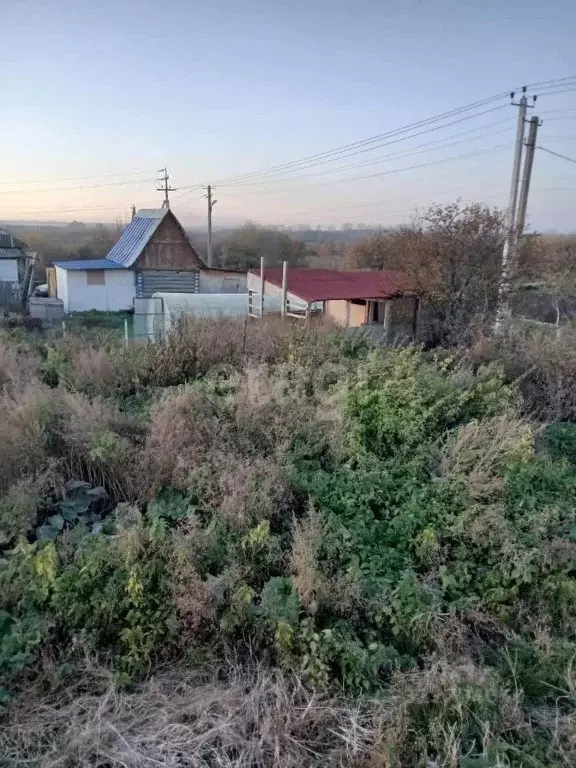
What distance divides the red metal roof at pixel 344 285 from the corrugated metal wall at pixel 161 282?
668 centimetres

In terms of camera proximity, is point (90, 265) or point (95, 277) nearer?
point (90, 265)

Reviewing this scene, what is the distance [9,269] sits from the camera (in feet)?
86.5

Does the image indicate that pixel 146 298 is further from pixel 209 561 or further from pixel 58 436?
pixel 209 561

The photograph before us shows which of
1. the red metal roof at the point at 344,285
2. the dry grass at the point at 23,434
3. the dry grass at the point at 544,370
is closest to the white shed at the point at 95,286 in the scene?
the red metal roof at the point at 344,285

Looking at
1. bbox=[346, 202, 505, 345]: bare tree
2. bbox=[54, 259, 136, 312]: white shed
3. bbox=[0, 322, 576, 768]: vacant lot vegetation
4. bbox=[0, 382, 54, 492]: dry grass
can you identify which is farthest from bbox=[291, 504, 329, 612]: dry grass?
bbox=[54, 259, 136, 312]: white shed

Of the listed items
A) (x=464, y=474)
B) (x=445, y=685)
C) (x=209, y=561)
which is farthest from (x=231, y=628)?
(x=464, y=474)

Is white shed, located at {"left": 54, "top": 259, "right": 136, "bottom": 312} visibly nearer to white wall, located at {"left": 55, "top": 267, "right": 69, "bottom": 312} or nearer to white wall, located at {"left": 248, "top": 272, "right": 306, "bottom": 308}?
white wall, located at {"left": 55, "top": 267, "right": 69, "bottom": 312}

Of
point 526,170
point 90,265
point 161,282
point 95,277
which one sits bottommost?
point 161,282

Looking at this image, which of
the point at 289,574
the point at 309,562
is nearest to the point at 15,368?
the point at 289,574

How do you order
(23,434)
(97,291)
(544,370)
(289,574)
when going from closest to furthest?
1. (289,574)
2. (23,434)
3. (544,370)
4. (97,291)

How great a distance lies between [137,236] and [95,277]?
9.18ft

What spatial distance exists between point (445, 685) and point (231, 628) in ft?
3.95

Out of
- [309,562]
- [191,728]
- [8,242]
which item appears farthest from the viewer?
[8,242]

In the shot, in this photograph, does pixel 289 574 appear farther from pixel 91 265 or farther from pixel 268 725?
pixel 91 265
